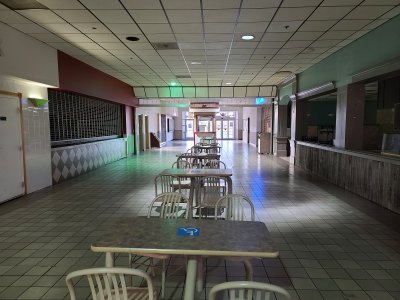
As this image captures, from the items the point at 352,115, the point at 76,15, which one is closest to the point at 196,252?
the point at 76,15

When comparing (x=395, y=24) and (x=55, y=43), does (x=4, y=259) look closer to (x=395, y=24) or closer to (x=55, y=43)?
(x=55, y=43)

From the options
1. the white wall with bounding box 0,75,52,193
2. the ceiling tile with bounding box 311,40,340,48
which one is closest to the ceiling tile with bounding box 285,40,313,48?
the ceiling tile with bounding box 311,40,340,48

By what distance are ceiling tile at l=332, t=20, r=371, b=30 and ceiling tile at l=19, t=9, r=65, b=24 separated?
494 centimetres

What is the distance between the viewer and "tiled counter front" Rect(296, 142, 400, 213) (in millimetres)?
4738

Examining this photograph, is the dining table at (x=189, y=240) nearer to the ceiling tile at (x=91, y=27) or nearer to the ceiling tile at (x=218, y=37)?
the ceiling tile at (x=91, y=27)

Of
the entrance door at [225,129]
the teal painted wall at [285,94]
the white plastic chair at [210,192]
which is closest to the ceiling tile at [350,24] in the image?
the white plastic chair at [210,192]

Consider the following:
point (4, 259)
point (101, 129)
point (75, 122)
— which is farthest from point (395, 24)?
point (101, 129)

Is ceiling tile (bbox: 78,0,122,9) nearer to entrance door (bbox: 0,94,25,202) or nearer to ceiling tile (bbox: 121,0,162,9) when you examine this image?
ceiling tile (bbox: 121,0,162,9)

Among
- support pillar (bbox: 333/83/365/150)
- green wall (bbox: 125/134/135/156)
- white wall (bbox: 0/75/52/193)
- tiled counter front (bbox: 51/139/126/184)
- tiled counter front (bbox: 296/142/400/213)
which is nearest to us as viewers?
tiled counter front (bbox: 296/142/400/213)

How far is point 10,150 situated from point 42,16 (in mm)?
2625

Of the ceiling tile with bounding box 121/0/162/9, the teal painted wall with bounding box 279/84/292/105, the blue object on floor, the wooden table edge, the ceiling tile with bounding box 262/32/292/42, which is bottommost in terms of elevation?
the wooden table edge

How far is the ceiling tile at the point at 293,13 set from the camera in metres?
4.41

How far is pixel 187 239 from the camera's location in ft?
6.57

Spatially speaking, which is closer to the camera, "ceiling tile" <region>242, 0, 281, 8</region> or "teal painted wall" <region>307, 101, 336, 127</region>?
"ceiling tile" <region>242, 0, 281, 8</region>
